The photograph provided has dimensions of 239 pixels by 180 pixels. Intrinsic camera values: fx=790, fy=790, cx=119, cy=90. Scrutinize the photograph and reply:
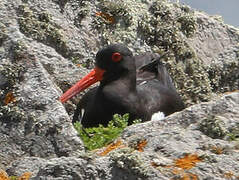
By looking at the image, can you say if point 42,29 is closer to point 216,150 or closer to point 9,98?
point 9,98

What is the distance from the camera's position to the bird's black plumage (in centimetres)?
1121

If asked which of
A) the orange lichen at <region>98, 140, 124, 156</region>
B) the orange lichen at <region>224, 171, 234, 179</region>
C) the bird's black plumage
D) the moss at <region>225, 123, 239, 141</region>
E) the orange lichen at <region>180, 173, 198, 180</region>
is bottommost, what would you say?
the bird's black plumage

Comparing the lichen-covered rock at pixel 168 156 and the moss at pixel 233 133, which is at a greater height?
the moss at pixel 233 133

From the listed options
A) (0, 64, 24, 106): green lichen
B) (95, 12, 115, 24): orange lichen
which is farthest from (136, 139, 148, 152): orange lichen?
(95, 12, 115, 24): orange lichen

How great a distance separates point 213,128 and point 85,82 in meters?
4.83

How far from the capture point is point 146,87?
12.4 m

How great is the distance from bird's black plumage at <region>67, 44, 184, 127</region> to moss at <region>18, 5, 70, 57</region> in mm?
600

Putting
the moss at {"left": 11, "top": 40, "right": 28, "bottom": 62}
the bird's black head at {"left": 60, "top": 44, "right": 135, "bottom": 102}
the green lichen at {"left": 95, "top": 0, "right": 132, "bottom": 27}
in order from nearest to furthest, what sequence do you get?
1. the moss at {"left": 11, "top": 40, "right": 28, "bottom": 62}
2. the bird's black head at {"left": 60, "top": 44, "right": 135, "bottom": 102}
3. the green lichen at {"left": 95, "top": 0, "right": 132, "bottom": 27}

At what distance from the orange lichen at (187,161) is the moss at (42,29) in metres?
5.25

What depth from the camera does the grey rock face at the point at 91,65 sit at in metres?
6.18

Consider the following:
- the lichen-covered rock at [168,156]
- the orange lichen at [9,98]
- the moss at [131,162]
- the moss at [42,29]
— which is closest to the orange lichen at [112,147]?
the lichen-covered rock at [168,156]

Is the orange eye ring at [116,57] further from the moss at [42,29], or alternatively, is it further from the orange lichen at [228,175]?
the orange lichen at [228,175]

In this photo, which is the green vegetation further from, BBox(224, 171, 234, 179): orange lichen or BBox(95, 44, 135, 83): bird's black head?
BBox(95, 44, 135, 83): bird's black head

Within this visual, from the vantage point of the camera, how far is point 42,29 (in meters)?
11.5
